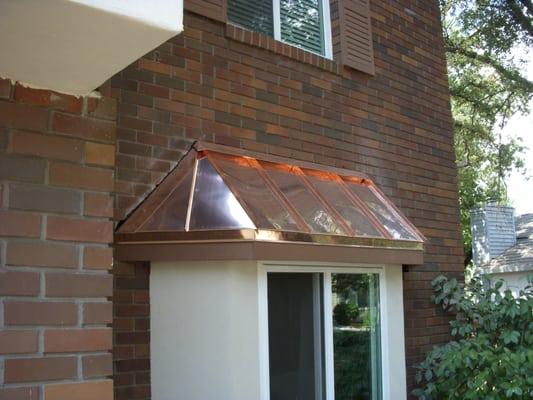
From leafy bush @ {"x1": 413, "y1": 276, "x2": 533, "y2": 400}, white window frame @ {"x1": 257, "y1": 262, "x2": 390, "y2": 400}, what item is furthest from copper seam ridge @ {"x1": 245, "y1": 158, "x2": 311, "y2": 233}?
leafy bush @ {"x1": 413, "y1": 276, "x2": 533, "y2": 400}

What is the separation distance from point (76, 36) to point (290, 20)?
13.8 feet

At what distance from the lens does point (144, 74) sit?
457 cm

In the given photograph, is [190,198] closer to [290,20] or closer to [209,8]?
[209,8]

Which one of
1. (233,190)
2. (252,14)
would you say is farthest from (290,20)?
(233,190)

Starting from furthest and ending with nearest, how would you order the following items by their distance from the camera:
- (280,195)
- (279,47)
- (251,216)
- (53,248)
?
(279,47)
(280,195)
(251,216)
(53,248)

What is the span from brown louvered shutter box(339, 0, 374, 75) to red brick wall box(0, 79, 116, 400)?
4.22 metres

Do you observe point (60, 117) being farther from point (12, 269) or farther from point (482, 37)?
point (482, 37)

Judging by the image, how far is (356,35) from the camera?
635 centimetres

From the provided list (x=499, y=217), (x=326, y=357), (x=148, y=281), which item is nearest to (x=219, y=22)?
(x=148, y=281)

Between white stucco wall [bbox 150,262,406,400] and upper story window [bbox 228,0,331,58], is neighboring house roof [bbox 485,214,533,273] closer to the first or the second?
upper story window [bbox 228,0,331,58]

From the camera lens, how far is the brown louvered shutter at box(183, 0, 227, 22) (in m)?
4.92

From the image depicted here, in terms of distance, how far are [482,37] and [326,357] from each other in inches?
532

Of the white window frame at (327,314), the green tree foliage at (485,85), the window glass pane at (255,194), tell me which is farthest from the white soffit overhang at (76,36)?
the green tree foliage at (485,85)

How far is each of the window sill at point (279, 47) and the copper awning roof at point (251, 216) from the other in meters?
0.99
